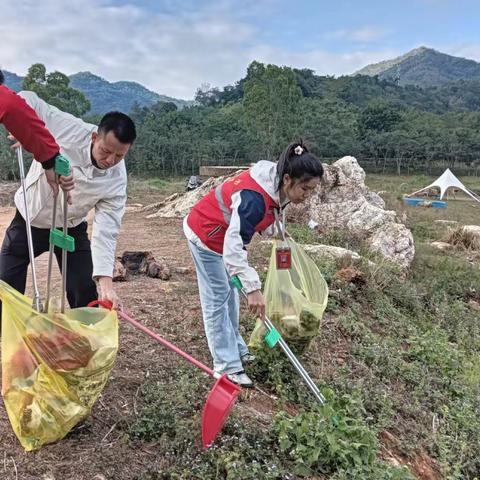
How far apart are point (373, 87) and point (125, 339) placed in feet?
248

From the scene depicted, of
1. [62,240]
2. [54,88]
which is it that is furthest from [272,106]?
[62,240]

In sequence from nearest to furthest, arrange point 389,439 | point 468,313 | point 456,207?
point 389,439, point 468,313, point 456,207

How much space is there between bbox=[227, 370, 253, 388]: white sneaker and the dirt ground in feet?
0.20

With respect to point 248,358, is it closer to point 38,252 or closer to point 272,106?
point 38,252

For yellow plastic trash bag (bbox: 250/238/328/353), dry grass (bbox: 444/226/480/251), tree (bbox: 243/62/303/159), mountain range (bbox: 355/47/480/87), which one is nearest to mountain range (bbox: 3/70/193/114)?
mountain range (bbox: 355/47/480/87)

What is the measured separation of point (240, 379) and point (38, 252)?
3.97 feet

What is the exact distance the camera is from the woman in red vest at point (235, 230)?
96.3 inches

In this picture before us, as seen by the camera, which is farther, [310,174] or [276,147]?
[276,147]

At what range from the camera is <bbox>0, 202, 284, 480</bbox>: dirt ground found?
81.1 inches

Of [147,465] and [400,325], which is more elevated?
[147,465]

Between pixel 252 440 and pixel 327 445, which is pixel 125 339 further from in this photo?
pixel 327 445

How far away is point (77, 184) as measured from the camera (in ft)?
8.01

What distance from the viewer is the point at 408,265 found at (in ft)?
23.4

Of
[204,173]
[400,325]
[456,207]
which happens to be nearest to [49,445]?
[400,325]
